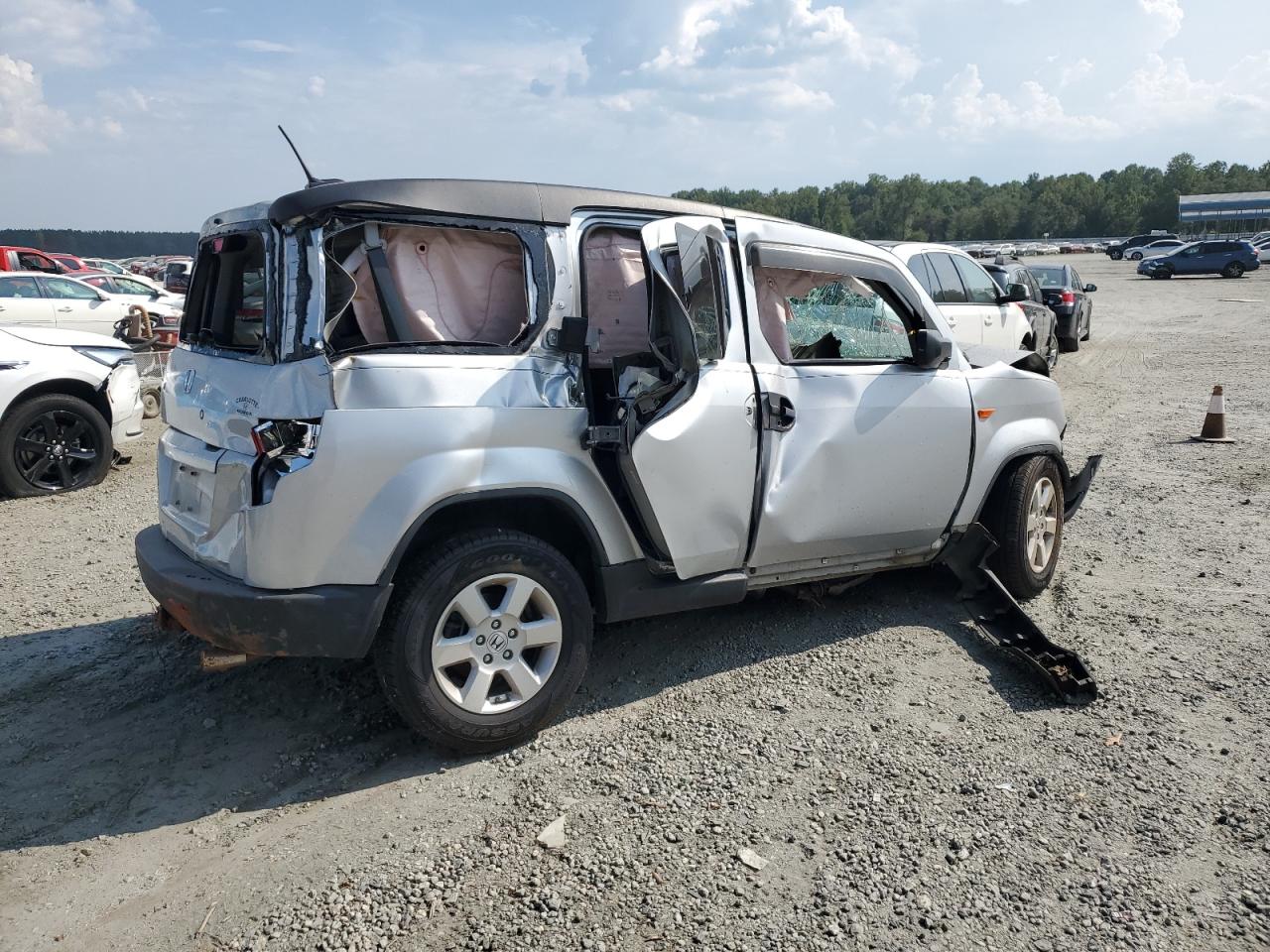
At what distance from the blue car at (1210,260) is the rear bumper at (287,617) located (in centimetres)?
4518

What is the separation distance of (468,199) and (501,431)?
872mm

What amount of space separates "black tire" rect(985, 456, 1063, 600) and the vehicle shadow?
1.12ft

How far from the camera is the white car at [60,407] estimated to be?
7379mm

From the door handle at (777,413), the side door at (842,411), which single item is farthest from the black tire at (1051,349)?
the door handle at (777,413)

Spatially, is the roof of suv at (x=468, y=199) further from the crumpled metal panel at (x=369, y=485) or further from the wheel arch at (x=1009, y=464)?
the wheel arch at (x=1009, y=464)

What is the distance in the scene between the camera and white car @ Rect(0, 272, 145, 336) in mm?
15141

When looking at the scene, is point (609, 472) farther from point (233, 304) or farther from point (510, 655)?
point (233, 304)

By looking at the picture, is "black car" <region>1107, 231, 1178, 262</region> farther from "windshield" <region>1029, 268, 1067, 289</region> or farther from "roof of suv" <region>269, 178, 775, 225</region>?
"roof of suv" <region>269, 178, 775, 225</region>

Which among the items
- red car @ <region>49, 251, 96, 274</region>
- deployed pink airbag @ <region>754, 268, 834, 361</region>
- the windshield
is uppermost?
deployed pink airbag @ <region>754, 268, 834, 361</region>

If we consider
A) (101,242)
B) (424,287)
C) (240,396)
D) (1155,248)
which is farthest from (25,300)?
(101,242)

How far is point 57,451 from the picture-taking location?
302 inches

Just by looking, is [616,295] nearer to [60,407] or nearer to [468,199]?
[468,199]

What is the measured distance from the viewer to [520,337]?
11.8 ft

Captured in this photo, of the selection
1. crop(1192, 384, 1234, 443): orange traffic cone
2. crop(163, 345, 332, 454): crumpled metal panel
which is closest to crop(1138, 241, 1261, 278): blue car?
crop(1192, 384, 1234, 443): orange traffic cone
